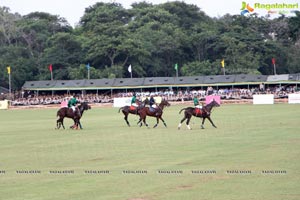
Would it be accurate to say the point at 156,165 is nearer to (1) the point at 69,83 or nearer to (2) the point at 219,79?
(2) the point at 219,79

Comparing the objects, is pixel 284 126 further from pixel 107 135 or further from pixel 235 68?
pixel 235 68

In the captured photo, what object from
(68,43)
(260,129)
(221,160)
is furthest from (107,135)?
(68,43)

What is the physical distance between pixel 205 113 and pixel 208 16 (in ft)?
274

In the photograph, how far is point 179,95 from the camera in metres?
→ 70.3

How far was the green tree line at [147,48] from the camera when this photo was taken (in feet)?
276

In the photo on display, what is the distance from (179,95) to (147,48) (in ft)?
61.4

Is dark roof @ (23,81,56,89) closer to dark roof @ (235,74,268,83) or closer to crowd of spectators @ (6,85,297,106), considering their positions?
crowd of spectators @ (6,85,297,106)

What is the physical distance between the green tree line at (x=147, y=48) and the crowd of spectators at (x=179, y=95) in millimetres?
7480

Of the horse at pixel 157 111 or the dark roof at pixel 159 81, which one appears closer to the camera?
the horse at pixel 157 111

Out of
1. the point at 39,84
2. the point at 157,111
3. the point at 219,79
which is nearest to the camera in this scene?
the point at 157,111

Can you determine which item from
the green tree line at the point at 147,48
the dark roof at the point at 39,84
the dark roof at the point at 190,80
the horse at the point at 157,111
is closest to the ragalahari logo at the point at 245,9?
the green tree line at the point at 147,48

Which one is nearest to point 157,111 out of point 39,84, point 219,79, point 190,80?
point 219,79

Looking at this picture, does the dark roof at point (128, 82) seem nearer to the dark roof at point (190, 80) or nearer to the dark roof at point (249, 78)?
the dark roof at point (190, 80)

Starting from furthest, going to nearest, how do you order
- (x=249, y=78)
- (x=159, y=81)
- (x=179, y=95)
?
(x=159, y=81) → (x=249, y=78) → (x=179, y=95)
